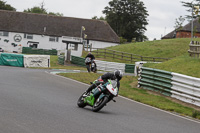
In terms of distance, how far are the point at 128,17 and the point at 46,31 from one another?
2385 centimetres

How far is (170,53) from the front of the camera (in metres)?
54.8

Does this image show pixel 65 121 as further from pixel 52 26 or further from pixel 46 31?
pixel 52 26

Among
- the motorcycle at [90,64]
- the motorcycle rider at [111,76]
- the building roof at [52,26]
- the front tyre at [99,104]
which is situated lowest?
the front tyre at [99,104]

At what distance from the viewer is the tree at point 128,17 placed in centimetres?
8691

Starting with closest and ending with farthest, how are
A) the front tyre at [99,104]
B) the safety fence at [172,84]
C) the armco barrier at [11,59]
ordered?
1. the front tyre at [99,104]
2. the safety fence at [172,84]
3. the armco barrier at [11,59]

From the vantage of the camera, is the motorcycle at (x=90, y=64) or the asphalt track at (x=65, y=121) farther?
the motorcycle at (x=90, y=64)

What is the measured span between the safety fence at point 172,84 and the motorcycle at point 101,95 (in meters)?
5.38

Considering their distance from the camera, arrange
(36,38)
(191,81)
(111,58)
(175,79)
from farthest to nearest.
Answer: (36,38), (111,58), (175,79), (191,81)

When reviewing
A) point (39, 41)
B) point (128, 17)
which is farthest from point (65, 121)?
point (128, 17)

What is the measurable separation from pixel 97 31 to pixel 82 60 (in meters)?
36.0

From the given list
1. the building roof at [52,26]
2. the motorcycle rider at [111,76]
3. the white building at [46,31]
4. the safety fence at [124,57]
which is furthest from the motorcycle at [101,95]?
the building roof at [52,26]

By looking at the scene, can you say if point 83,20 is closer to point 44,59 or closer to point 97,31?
point 97,31

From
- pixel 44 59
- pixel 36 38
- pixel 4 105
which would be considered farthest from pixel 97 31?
pixel 4 105

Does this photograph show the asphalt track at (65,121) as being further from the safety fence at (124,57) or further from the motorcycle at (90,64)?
the safety fence at (124,57)
